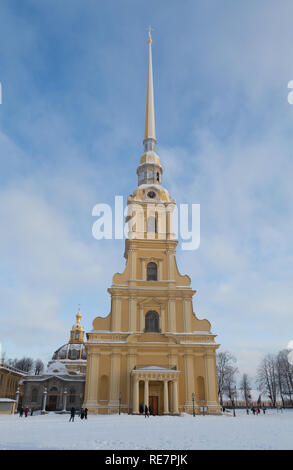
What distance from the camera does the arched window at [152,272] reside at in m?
42.3

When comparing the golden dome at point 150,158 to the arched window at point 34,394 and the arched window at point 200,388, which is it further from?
the arched window at point 34,394

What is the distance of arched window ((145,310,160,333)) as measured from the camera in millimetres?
38781

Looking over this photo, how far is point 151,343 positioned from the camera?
121ft

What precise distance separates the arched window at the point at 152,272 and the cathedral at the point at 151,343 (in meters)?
0.12

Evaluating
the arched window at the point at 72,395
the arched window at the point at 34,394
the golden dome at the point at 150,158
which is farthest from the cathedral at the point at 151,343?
the arched window at the point at 34,394

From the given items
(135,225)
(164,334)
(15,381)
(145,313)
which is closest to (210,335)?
(164,334)

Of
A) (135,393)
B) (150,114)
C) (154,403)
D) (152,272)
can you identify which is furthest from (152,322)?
(150,114)

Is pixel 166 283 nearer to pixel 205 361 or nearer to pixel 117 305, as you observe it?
pixel 117 305

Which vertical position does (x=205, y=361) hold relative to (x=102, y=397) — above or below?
above

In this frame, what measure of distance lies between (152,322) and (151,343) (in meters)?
2.83

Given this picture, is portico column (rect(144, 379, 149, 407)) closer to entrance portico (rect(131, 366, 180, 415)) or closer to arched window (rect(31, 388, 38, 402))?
entrance portico (rect(131, 366, 180, 415))

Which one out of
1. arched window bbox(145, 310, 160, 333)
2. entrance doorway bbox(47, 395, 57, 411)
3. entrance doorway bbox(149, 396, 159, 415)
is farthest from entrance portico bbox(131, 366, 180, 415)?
entrance doorway bbox(47, 395, 57, 411)

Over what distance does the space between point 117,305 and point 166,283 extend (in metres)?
6.36
